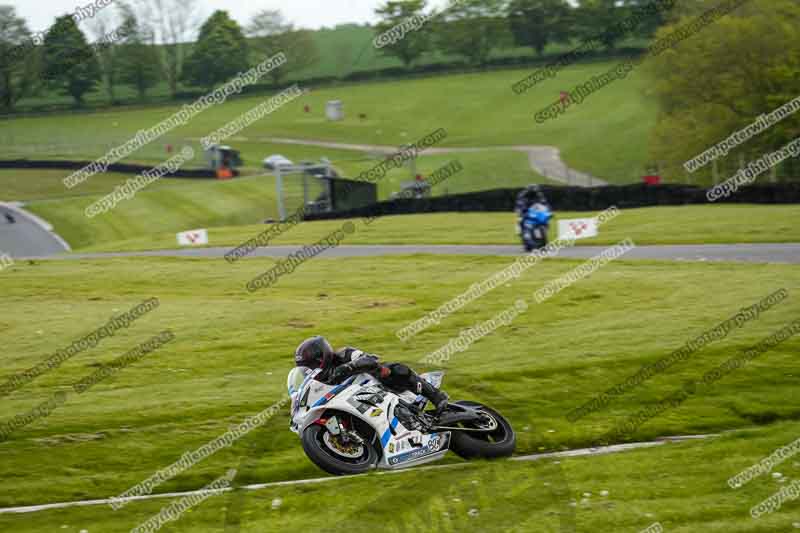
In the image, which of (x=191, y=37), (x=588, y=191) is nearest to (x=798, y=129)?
(x=588, y=191)

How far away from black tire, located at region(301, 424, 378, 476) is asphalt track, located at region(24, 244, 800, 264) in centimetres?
1556

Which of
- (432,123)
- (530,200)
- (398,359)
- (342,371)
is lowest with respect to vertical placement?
(432,123)

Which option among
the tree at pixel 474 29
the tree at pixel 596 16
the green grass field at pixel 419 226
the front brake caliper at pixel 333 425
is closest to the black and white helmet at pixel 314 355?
the front brake caliper at pixel 333 425

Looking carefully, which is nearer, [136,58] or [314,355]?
[314,355]

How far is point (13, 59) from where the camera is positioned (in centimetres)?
6056

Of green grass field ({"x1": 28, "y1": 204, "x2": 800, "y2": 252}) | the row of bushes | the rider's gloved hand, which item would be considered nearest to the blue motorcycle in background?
green grass field ({"x1": 28, "y1": 204, "x2": 800, "y2": 252})

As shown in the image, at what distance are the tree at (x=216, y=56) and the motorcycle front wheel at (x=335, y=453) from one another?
9767cm

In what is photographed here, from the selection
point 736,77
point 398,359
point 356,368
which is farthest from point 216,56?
point 356,368

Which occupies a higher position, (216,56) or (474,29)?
(474,29)

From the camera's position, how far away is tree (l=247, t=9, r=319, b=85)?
111 metres

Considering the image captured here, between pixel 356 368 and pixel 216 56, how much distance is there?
327ft

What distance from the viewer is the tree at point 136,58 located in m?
96.6

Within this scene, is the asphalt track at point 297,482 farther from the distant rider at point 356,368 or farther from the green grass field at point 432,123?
the green grass field at point 432,123

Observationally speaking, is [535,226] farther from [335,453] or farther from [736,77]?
[736,77]
